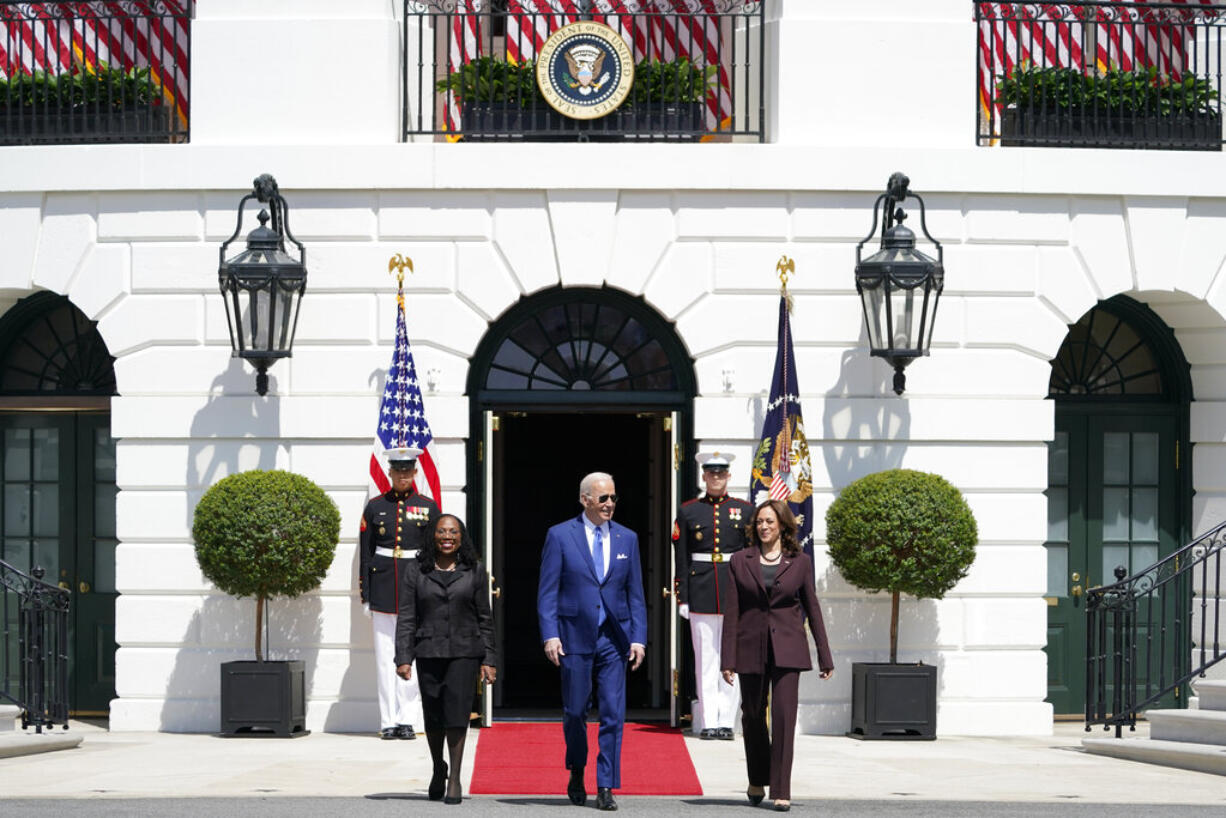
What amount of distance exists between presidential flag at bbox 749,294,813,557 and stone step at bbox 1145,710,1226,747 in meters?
2.62

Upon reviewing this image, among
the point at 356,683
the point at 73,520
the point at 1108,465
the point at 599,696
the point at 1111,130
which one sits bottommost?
the point at 356,683

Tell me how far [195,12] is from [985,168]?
586cm

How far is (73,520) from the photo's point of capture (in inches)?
640

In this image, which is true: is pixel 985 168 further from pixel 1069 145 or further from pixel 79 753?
pixel 79 753

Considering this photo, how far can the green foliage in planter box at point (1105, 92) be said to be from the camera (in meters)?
15.7

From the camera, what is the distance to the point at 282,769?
12.9m

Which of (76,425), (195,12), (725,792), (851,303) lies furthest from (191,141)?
(725,792)

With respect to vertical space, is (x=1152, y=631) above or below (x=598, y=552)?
below

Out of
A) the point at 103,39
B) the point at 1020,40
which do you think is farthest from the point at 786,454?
the point at 103,39

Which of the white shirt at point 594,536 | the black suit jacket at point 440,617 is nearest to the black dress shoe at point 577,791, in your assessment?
the black suit jacket at point 440,617

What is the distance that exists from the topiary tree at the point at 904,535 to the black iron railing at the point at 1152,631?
118 centimetres

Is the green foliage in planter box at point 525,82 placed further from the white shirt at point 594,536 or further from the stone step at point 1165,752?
the stone step at point 1165,752

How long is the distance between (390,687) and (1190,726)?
17.6ft

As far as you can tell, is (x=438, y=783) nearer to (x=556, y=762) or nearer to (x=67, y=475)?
(x=556, y=762)
